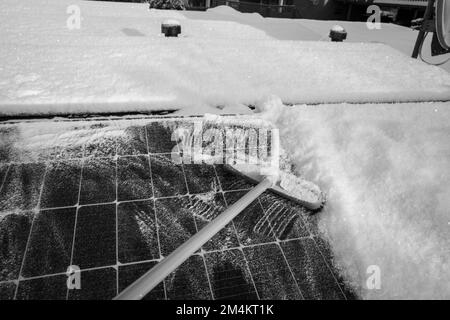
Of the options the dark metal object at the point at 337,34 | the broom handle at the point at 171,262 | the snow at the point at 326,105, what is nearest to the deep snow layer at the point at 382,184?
the snow at the point at 326,105

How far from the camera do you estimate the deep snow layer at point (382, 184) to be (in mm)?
1386

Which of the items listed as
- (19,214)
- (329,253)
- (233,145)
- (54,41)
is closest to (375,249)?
(329,253)

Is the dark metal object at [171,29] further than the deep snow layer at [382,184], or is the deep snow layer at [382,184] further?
the dark metal object at [171,29]

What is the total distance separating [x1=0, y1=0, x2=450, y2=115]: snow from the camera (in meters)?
2.34

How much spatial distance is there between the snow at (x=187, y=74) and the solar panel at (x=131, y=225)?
40cm

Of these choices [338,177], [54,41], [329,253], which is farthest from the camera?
[54,41]

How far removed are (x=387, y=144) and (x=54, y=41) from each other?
3.53 m

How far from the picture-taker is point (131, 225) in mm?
1530

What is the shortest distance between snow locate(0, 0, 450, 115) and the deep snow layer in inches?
14.0

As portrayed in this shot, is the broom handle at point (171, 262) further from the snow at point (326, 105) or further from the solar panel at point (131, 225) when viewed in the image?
the snow at point (326, 105)

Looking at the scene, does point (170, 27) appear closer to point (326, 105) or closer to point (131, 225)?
point (326, 105)

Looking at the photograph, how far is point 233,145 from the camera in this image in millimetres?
2100

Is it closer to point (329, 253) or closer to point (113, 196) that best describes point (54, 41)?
point (113, 196)

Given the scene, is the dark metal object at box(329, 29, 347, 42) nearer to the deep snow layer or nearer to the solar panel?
the deep snow layer
